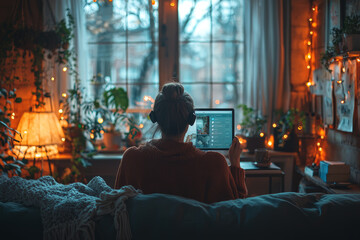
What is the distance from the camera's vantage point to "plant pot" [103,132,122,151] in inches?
142

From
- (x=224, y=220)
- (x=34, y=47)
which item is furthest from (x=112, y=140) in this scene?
(x=224, y=220)

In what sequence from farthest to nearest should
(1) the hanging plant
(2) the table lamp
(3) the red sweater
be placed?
(1) the hanging plant < (2) the table lamp < (3) the red sweater

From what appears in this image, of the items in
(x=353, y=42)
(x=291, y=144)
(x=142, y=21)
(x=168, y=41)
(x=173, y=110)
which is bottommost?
(x=291, y=144)

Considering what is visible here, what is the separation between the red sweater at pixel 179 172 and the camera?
4.94 feet

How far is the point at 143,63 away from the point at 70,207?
2.69 meters

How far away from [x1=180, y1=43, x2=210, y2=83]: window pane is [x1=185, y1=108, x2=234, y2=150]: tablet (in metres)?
1.23

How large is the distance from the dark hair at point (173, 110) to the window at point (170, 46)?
2.01 m

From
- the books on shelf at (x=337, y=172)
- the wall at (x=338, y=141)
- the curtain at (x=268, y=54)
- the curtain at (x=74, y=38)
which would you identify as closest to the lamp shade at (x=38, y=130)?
the curtain at (x=74, y=38)

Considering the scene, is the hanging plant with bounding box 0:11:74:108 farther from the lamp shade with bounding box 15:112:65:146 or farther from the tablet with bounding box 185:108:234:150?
the tablet with bounding box 185:108:234:150

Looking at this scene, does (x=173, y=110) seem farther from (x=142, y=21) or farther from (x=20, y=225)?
(x=142, y=21)

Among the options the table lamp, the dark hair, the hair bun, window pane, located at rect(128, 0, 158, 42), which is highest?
window pane, located at rect(128, 0, 158, 42)

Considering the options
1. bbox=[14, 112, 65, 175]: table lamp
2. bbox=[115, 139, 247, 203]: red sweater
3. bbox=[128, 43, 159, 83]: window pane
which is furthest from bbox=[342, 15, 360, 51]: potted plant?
bbox=[14, 112, 65, 175]: table lamp

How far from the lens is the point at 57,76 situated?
3.52 metres

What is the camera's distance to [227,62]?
3.71m
